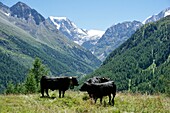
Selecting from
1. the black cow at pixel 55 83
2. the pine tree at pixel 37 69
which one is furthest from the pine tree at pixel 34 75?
the black cow at pixel 55 83

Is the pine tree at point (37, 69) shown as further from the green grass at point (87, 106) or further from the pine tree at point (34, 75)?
the green grass at point (87, 106)

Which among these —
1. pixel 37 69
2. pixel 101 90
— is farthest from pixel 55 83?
pixel 37 69

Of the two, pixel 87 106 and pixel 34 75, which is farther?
pixel 34 75

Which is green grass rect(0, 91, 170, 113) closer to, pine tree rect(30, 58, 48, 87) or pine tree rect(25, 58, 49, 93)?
pine tree rect(25, 58, 49, 93)

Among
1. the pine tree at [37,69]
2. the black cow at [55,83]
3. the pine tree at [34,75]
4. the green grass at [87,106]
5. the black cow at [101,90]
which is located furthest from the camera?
the pine tree at [37,69]

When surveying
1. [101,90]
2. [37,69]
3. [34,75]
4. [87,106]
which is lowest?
[34,75]

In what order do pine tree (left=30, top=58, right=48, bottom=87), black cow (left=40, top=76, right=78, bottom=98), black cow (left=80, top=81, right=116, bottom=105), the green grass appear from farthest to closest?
pine tree (left=30, top=58, right=48, bottom=87) < black cow (left=40, top=76, right=78, bottom=98) < black cow (left=80, top=81, right=116, bottom=105) < the green grass

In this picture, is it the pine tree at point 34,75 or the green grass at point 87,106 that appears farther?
the pine tree at point 34,75

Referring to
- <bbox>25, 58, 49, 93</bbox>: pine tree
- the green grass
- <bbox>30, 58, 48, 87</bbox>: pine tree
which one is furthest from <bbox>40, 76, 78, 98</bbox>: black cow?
<bbox>30, 58, 48, 87</bbox>: pine tree

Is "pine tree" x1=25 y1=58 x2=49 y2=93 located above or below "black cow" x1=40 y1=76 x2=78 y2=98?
below

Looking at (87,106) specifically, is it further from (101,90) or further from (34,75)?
(34,75)

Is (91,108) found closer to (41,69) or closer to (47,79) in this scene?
(47,79)

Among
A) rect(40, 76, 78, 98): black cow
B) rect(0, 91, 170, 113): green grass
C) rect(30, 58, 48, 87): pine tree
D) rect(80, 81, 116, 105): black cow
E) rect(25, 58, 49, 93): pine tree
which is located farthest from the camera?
rect(30, 58, 48, 87): pine tree

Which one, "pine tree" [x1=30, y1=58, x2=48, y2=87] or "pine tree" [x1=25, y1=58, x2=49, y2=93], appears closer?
"pine tree" [x1=25, y1=58, x2=49, y2=93]
